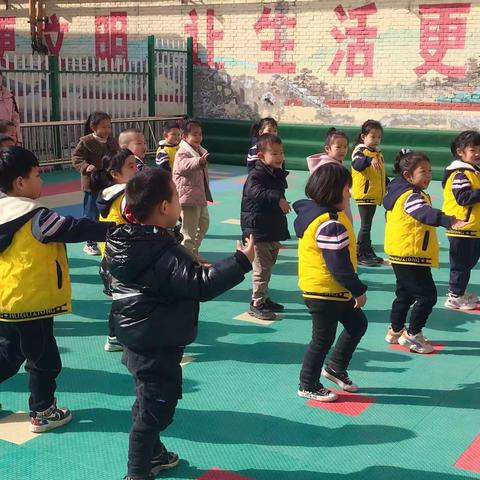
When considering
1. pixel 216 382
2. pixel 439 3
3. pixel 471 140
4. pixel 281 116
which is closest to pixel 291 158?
pixel 281 116

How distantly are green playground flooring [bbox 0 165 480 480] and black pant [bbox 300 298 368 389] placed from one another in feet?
0.63

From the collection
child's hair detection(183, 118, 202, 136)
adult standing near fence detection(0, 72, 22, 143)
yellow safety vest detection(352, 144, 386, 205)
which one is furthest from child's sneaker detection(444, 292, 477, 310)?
adult standing near fence detection(0, 72, 22, 143)

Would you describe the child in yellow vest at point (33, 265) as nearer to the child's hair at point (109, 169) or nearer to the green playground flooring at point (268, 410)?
the green playground flooring at point (268, 410)

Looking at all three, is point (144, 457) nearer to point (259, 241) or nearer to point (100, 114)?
point (259, 241)

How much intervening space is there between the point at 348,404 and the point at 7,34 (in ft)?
62.8

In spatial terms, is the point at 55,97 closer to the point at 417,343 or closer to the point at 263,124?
the point at 263,124

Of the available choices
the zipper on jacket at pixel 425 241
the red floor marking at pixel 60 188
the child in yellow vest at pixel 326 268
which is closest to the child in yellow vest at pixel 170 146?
the zipper on jacket at pixel 425 241

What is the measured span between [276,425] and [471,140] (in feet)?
9.61

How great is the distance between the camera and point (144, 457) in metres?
2.96

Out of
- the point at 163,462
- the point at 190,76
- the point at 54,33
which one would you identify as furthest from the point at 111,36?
the point at 163,462

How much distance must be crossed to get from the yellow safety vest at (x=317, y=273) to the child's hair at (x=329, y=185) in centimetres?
9

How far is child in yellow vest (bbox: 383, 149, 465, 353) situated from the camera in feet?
15.1

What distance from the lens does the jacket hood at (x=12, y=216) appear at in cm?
339

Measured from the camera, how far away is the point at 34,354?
3.49 m
